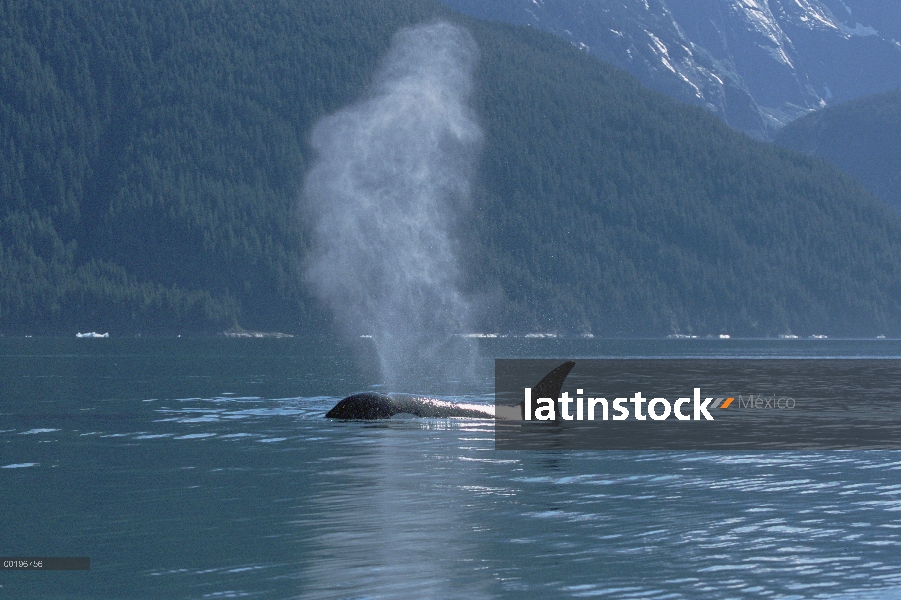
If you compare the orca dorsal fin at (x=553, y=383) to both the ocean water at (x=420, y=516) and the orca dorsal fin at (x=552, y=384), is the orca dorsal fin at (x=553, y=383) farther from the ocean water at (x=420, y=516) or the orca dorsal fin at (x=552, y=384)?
the ocean water at (x=420, y=516)

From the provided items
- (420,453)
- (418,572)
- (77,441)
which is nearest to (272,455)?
(420,453)

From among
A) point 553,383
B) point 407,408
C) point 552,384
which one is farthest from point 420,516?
point 552,384

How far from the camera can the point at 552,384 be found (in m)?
62.1

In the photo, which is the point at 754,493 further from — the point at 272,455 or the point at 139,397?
the point at 139,397

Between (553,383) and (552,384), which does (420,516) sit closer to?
(553,383)

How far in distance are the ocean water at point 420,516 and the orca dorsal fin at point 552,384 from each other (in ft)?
13.5

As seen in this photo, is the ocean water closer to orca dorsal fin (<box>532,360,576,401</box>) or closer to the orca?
the orca

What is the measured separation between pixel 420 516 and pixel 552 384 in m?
28.8

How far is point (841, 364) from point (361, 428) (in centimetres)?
10770

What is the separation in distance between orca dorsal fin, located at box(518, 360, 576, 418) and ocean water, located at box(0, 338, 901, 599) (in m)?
4.12

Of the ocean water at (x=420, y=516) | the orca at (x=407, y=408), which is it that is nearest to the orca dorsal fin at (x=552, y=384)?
the orca at (x=407, y=408)

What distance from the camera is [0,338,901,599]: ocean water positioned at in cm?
2628

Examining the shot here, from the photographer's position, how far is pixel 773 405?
78.4m

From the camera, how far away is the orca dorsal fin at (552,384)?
59622 millimetres
